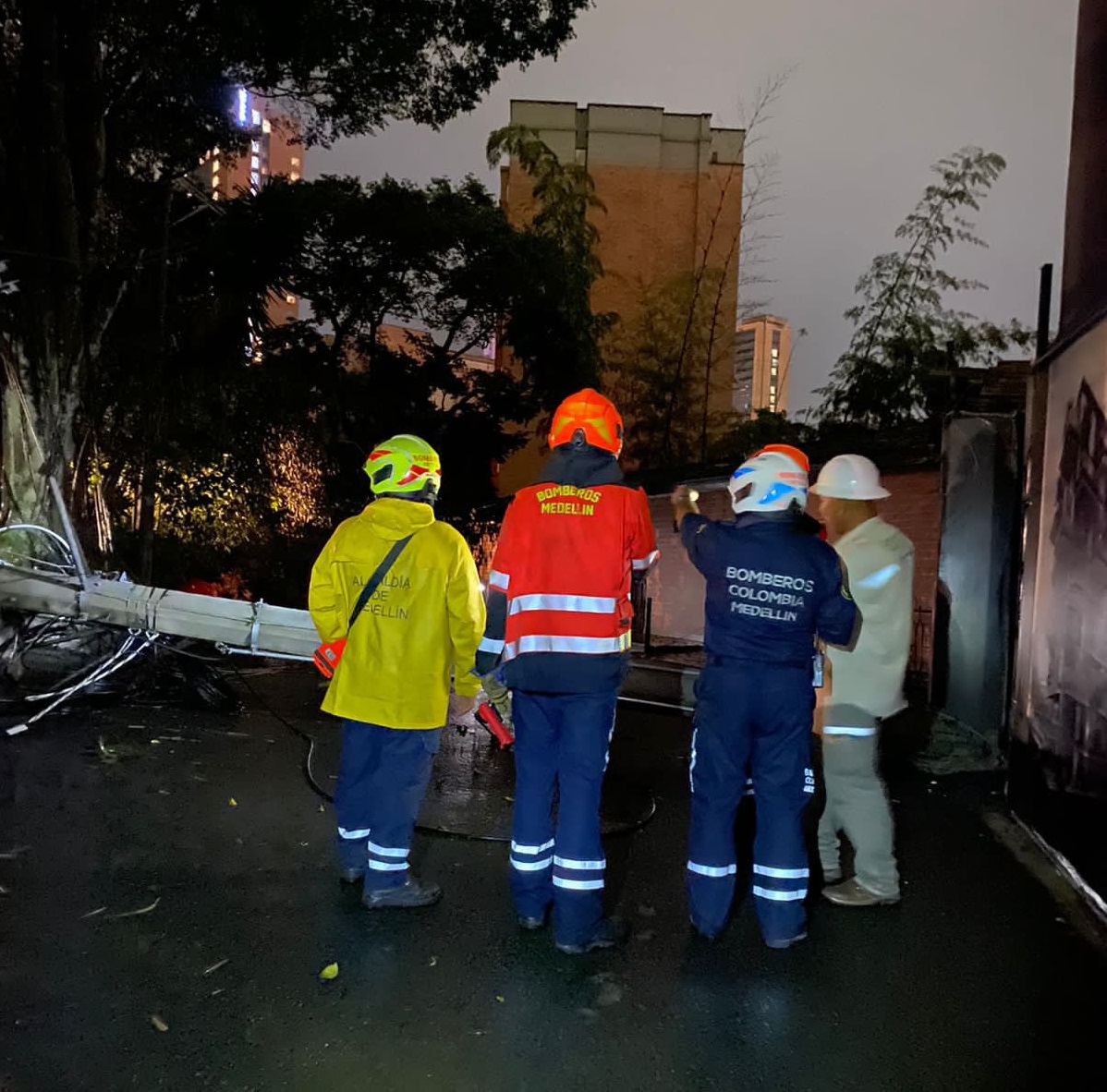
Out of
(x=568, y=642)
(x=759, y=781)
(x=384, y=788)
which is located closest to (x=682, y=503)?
(x=568, y=642)

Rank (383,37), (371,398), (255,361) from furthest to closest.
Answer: (371,398) → (255,361) → (383,37)

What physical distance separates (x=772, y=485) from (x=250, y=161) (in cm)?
1549

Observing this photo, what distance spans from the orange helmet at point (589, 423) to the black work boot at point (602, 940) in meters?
1.82

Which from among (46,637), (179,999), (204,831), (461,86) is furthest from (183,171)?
(179,999)

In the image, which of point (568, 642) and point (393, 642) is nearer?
point (568, 642)

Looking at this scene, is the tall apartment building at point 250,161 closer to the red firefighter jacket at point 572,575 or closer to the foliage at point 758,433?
the foliage at point 758,433

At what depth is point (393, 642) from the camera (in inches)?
142

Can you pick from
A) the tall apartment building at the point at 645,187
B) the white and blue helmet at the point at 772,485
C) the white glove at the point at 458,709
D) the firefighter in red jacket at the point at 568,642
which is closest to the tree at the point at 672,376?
the tall apartment building at the point at 645,187

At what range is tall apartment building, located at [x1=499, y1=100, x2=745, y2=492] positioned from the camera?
84.8 ft

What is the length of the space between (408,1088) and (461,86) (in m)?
12.0

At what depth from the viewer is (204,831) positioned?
4512mm

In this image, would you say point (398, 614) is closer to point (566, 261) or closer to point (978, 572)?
point (978, 572)

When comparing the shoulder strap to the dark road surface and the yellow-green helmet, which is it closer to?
the yellow-green helmet

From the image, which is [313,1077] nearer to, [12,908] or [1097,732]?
[12,908]
